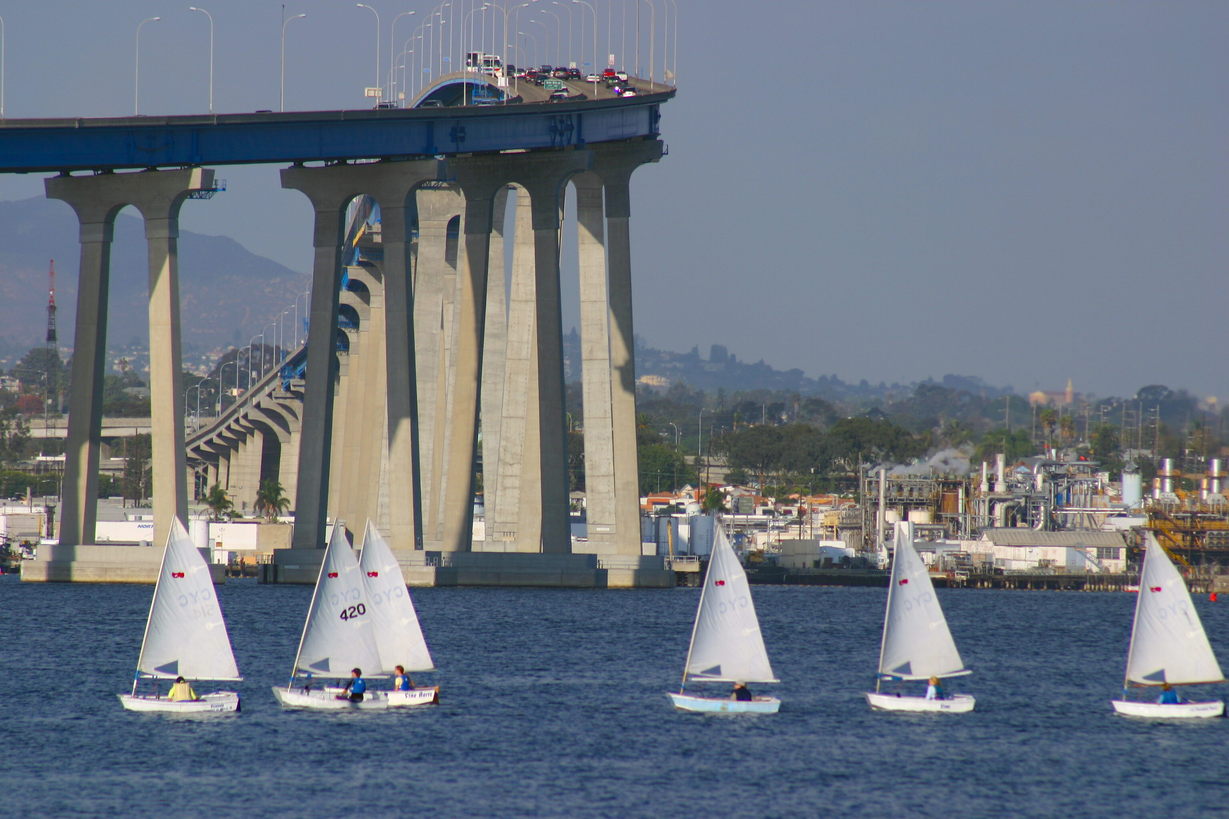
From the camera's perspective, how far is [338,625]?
55062 millimetres

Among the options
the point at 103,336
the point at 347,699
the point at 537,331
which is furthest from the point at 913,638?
the point at 103,336

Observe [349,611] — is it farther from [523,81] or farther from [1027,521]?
[1027,521]

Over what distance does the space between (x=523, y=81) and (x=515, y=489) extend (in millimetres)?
24581

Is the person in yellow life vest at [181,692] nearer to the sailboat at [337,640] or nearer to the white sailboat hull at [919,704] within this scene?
the sailboat at [337,640]

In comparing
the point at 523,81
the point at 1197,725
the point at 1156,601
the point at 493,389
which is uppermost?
the point at 523,81

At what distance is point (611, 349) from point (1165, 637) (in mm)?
55226

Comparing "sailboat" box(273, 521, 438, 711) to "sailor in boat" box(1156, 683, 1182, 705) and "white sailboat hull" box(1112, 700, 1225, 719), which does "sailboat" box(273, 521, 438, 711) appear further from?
"sailor in boat" box(1156, 683, 1182, 705)

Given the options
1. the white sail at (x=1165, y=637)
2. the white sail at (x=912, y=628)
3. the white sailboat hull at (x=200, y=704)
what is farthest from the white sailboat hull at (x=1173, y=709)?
the white sailboat hull at (x=200, y=704)

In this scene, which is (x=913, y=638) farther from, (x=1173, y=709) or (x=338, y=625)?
(x=338, y=625)

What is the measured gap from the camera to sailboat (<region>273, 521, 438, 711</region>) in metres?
54.9

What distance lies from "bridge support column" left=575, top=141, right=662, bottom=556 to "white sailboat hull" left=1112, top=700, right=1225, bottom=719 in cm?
5060

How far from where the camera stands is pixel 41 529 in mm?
168125

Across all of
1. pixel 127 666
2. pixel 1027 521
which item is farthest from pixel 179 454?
pixel 1027 521

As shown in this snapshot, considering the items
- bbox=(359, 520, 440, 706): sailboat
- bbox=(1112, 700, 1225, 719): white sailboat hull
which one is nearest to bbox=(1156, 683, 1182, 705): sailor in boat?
bbox=(1112, 700, 1225, 719): white sailboat hull
